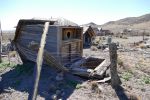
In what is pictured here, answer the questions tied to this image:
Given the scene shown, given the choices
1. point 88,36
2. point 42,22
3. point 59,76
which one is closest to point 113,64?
point 59,76

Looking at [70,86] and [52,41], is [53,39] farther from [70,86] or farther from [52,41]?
[70,86]

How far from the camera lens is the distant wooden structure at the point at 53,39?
16984 mm

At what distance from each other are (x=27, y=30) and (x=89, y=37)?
803 inches

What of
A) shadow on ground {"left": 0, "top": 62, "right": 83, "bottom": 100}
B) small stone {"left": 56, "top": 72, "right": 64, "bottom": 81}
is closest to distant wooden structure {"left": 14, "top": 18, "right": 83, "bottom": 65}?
small stone {"left": 56, "top": 72, "right": 64, "bottom": 81}

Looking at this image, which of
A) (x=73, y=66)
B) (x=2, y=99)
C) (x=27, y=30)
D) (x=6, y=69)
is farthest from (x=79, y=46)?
(x=2, y=99)

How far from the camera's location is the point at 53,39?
56.1 feet

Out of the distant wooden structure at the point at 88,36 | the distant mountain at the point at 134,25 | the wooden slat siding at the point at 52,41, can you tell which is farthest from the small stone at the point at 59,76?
the distant mountain at the point at 134,25

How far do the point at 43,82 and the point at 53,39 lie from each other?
11.5 feet

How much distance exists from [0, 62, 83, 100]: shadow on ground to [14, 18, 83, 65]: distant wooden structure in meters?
1.30

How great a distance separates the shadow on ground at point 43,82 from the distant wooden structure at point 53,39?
4.27 ft

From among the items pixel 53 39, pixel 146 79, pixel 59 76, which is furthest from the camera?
pixel 53 39

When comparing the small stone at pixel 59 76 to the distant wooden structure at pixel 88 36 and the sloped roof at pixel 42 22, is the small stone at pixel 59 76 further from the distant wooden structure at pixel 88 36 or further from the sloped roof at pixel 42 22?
the distant wooden structure at pixel 88 36

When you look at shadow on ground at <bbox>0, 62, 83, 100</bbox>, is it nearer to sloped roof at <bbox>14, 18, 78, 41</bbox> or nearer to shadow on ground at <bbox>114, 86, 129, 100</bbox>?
shadow on ground at <bbox>114, 86, 129, 100</bbox>

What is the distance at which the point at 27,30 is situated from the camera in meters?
18.9
